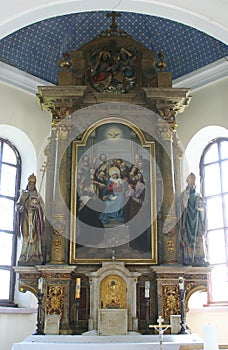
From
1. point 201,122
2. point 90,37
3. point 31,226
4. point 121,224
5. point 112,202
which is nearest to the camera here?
point 31,226

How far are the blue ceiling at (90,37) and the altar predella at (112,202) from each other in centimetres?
99

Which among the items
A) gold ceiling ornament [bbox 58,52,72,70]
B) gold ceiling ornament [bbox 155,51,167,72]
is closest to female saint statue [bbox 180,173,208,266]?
gold ceiling ornament [bbox 155,51,167,72]

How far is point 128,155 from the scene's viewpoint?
9.01m

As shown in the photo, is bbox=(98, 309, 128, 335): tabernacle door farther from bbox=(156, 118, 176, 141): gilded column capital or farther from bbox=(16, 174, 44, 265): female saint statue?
bbox=(156, 118, 176, 141): gilded column capital

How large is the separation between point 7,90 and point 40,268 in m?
3.93

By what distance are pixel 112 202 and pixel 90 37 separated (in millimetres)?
3885

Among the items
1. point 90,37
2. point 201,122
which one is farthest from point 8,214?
point 201,122

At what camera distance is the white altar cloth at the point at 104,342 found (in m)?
6.79

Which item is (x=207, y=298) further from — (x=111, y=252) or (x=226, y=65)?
(x=226, y=65)

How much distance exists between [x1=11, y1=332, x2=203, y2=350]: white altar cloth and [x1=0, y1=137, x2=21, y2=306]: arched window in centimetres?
257

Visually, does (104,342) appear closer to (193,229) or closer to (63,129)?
(193,229)

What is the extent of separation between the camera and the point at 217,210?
10258 millimetres

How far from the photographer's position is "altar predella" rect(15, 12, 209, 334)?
8.01 meters

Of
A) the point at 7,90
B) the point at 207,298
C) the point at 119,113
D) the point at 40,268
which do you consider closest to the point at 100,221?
the point at 40,268
